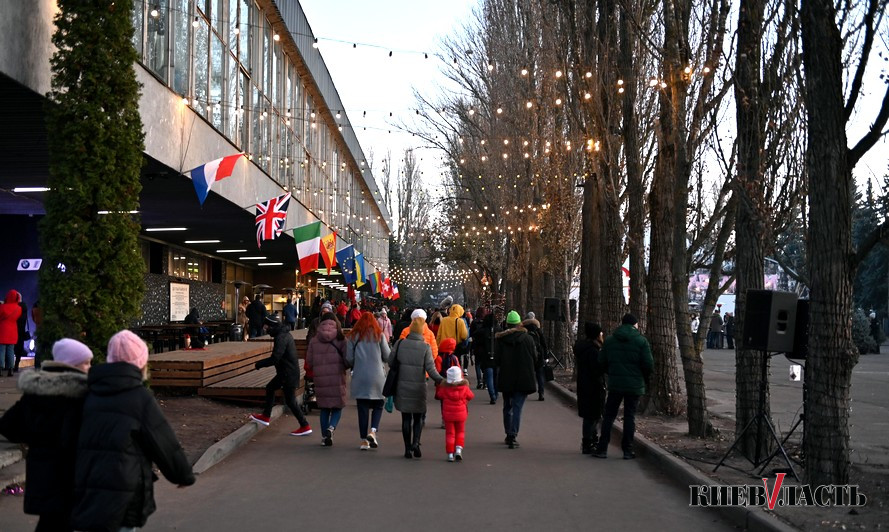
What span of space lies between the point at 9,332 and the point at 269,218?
644 centimetres

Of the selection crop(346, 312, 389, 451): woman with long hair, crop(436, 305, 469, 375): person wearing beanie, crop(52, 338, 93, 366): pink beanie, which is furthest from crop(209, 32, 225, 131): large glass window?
crop(52, 338, 93, 366): pink beanie

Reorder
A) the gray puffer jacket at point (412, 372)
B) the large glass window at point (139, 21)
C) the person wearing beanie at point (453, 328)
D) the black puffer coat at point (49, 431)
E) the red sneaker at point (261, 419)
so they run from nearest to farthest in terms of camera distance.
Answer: the black puffer coat at point (49, 431) < the gray puffer jacket at point (412, 372) < the red sneaker at point (261, 419) < the large glass window at point (139, 21) < the person wearing beanie at point (453, 328)

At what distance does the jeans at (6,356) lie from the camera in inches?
773

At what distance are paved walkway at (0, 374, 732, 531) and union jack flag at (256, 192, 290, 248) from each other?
10.0m

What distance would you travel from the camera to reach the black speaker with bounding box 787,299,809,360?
1012 centimetres

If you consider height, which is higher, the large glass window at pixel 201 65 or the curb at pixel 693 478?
the large glass window at pixel 201 65

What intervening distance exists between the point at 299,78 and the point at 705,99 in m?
29.8

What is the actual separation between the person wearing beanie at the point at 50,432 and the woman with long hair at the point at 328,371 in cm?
727

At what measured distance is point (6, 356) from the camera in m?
19.7

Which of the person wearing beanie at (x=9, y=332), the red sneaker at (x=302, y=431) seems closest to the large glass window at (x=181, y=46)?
the person wearing beanie at (x=9, y=332)

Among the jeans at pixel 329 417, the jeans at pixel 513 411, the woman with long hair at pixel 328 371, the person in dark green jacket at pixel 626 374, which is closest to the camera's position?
the person in dark green jacket at pixel 626 374

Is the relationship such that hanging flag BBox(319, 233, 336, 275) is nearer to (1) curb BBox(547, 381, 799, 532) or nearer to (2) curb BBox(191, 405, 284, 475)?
(2) curb BBox(191, 405, 284, 475)

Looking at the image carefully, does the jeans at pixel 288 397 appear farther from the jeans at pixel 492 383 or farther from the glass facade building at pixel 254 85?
the jeans at pixel 492 383

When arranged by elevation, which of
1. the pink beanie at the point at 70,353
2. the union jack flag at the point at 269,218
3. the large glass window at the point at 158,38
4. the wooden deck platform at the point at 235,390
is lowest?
the wooden deck platform at the point at 235,390
